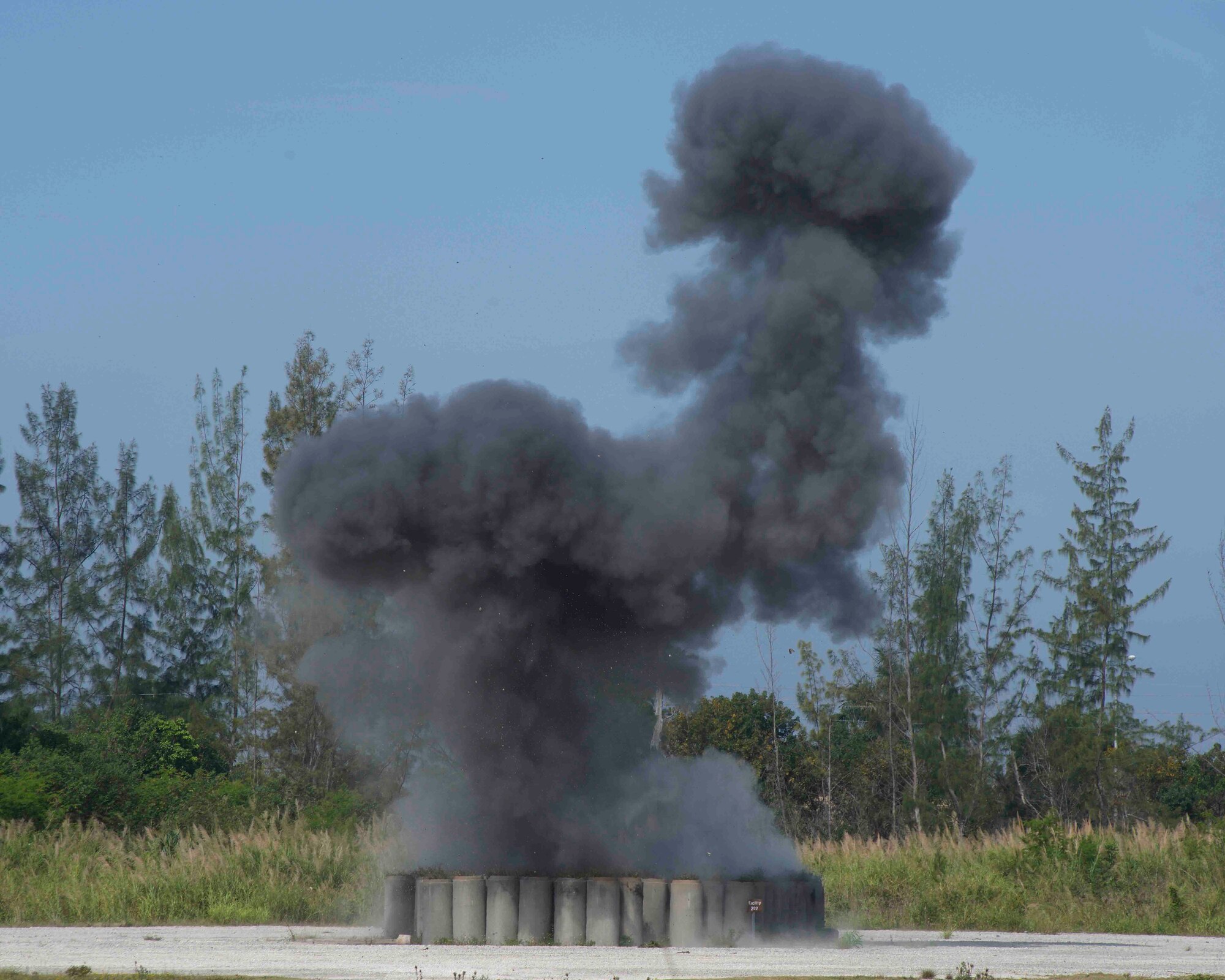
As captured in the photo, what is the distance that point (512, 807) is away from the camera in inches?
909

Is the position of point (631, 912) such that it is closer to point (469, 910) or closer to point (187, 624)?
point (469, 910)

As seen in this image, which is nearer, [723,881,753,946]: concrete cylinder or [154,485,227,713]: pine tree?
[723,881,753,946]: concrete cylinder

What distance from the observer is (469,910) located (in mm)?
21047

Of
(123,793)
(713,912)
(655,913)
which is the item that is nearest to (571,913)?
(655,913)

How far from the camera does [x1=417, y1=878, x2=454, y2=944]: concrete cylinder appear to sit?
2120 cm

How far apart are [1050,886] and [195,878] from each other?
50.3 feet

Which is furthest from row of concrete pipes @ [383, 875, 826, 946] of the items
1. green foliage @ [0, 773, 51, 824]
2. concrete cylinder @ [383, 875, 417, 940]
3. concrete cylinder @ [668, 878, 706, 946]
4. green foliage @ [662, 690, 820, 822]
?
green foliage @ [662, 690, 820, 822]

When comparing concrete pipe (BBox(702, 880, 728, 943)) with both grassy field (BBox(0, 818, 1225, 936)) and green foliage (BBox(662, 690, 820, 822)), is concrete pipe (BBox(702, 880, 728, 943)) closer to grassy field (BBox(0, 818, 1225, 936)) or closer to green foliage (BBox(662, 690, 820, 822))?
grassy field (BBox(0, 818, 1225, 936))

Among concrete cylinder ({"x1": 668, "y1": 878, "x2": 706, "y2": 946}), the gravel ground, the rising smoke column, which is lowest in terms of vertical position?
the gravel ground

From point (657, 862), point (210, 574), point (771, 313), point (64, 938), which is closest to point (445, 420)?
point (771, 313)

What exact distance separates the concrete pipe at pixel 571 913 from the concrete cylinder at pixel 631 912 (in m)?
0.54

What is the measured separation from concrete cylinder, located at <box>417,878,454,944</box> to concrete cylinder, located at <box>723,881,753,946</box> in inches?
155

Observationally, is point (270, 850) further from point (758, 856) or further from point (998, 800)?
point (998, 800)

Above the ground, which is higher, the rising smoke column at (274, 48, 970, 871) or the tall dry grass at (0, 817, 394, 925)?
the rising smoke column at (274, 48, 970, 871)
